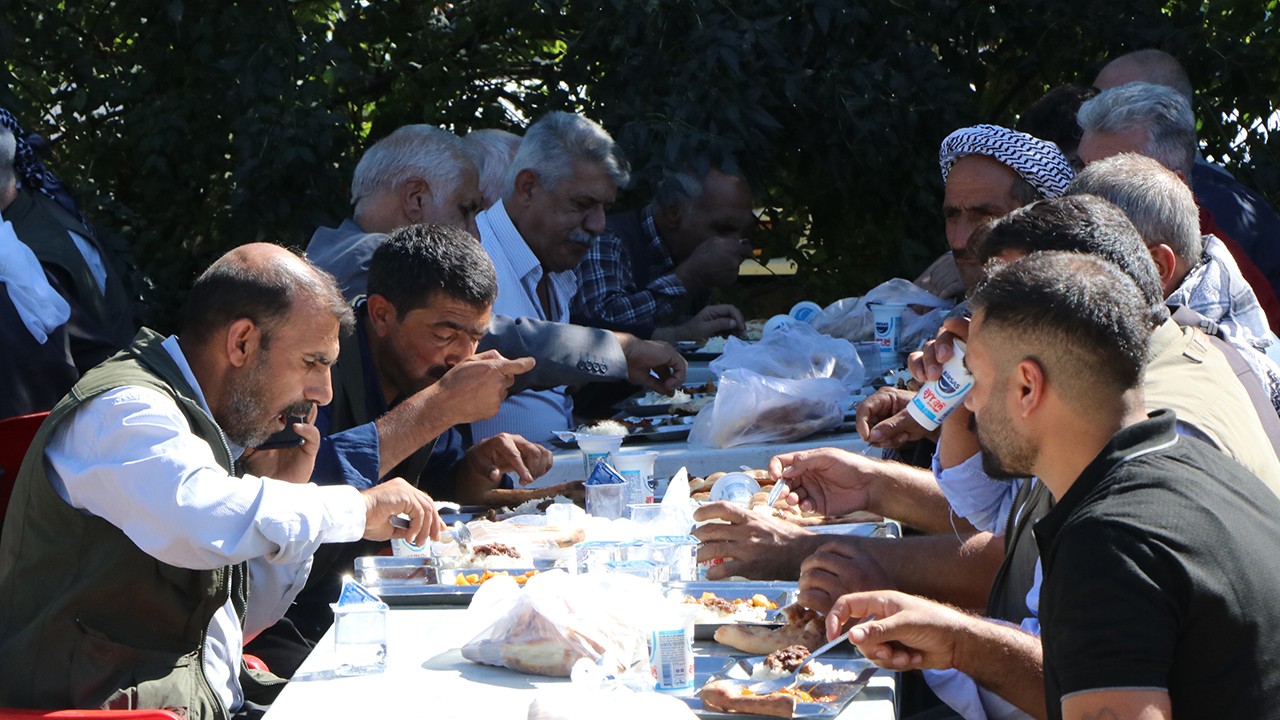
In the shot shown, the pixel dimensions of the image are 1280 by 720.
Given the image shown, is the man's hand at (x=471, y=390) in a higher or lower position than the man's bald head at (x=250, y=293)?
lower

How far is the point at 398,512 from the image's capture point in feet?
9.30

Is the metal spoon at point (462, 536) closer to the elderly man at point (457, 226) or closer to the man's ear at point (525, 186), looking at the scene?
the elderly man at point (457, 226)

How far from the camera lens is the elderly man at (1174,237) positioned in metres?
3.08

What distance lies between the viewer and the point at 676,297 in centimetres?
666

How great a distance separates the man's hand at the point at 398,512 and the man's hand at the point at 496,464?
0.89 metres

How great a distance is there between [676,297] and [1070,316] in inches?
183

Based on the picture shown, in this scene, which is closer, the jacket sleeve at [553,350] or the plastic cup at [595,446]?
the plastic cup at [595,446]

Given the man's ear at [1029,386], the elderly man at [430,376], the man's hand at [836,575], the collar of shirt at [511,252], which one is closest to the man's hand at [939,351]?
the man's hand at [836,575]

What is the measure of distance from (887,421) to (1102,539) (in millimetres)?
1871

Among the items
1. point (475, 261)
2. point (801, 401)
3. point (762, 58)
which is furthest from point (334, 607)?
point (762, 58)

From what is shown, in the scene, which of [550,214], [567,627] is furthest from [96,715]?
[550,214]

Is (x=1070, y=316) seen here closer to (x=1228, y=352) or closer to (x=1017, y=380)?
(x=1017, y=380)

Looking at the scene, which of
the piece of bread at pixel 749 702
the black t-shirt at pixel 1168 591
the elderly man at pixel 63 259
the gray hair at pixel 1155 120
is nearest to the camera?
the black t-shirt at pixel 1168 591

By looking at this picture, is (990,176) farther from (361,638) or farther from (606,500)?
(361,638)
